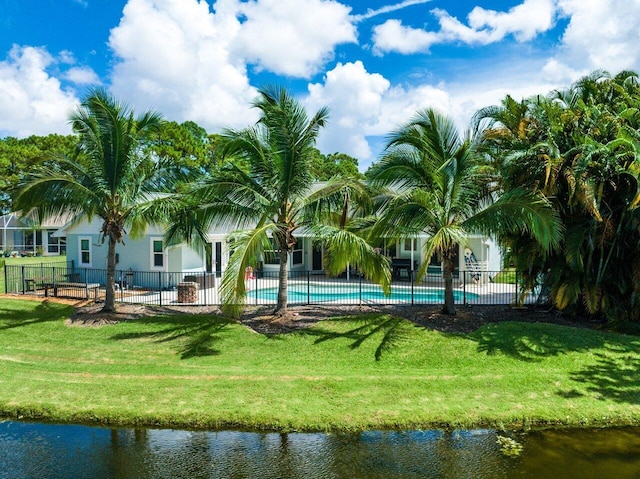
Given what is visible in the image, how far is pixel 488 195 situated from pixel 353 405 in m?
8.97

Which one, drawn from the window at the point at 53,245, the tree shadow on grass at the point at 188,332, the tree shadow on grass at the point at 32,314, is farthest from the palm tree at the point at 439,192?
the window at the point at 53,245

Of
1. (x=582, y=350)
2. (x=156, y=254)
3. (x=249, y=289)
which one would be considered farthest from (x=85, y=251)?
(x=582, y=350)

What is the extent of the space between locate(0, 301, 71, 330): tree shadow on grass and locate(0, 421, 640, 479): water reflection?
6.99m

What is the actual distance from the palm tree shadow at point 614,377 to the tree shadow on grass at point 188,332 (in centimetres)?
794

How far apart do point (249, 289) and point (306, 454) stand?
44.7 ft

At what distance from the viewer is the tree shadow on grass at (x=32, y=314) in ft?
44.6

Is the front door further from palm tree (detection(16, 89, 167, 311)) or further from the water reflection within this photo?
the water reflection

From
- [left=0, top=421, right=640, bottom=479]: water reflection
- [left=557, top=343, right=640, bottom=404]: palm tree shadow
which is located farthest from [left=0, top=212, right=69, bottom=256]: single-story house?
[left=557, top=343, right=640, bottom=404]: palm tree shadow

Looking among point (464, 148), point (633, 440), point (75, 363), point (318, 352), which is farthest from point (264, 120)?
point (633, 440)

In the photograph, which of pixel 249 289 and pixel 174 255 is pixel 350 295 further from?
pixel 174 255

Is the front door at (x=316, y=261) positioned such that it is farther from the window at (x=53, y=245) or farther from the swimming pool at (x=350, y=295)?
the window at (x=53, y=245)

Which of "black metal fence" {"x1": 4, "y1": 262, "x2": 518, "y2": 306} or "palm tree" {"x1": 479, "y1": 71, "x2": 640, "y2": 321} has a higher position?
"palm tree" {"x1": 479, "y1": 71, "x2": 640, "y2": 321}

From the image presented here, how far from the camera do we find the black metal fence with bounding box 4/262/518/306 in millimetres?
16672

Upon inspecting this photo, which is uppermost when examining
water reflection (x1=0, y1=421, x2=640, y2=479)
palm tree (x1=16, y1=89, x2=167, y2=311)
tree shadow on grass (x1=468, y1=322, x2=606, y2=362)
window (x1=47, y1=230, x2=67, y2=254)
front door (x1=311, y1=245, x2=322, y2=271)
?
palm tree (x1=16, y1=89, x2=167, y2=311)
